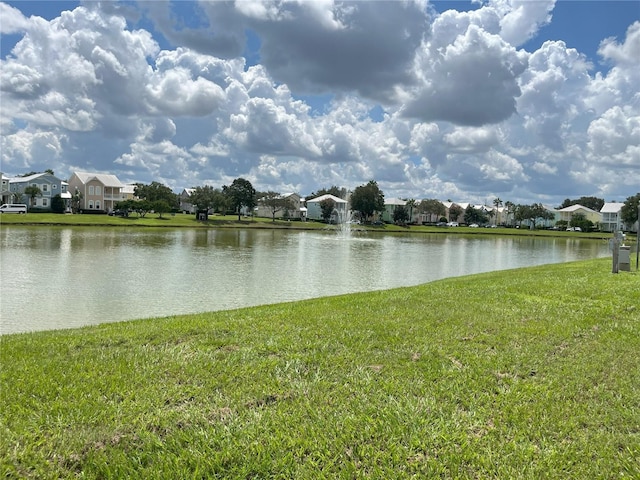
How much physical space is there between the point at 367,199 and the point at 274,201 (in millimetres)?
22479

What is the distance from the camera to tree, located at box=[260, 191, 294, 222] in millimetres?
105438

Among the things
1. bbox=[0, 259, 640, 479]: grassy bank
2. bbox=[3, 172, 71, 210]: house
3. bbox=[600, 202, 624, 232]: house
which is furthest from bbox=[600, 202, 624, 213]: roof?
bbox=[0, 259, 640, 479]: grassy bank

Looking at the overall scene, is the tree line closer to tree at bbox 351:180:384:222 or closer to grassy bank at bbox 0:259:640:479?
tree at bbox 351:180:384:222

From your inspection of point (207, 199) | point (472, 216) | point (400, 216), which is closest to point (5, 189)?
point (207, 199)

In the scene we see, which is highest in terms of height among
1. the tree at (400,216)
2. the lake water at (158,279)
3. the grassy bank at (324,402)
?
the tree at (400,216)

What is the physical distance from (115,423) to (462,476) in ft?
10.3

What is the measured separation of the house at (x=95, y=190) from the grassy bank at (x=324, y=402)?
327ft

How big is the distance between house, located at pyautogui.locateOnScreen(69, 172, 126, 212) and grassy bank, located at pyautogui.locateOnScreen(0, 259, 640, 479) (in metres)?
99.6

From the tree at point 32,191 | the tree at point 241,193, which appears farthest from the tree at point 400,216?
the tree at point 32,191

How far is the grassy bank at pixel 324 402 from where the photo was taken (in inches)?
148

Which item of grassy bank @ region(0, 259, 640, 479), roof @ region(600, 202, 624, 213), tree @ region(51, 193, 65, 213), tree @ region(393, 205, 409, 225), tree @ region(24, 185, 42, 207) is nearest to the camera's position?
→ grassy bank @ region(0, 259, 640, 479)

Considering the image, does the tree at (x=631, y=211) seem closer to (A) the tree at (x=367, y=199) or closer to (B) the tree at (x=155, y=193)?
(A) the tree at (x=367, y=199)

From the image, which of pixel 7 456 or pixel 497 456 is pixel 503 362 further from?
pixel 7 456

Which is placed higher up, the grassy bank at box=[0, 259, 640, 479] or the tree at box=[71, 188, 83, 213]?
the tree at box=[71, 188, 83, 213]
